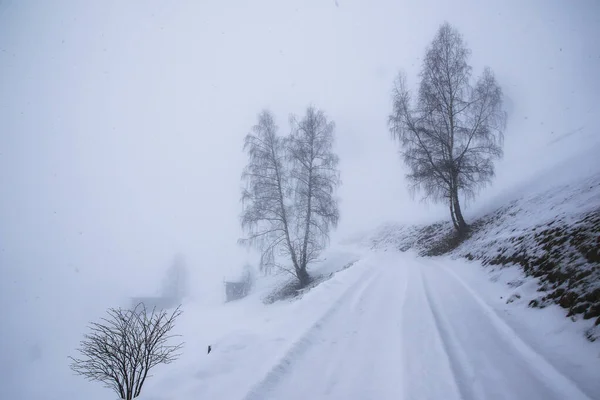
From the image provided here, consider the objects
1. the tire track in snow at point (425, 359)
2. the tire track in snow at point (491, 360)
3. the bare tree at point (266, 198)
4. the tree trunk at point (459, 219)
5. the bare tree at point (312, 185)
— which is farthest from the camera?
the bare tree at point (312, 185)

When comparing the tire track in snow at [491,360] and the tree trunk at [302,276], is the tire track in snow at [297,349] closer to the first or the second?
the tire track in snow at [491,360]

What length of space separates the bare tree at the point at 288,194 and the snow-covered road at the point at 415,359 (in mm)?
7177

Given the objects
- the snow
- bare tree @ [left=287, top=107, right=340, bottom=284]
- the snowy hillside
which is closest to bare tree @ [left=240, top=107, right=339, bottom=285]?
bare tree @ [left=287, top=107, right=340, bottom=284]

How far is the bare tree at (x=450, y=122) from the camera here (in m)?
12.0

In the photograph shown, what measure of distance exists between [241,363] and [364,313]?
10.3 ft

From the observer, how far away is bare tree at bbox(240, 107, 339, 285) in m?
12.9

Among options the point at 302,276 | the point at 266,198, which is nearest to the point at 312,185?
the point at 266,198

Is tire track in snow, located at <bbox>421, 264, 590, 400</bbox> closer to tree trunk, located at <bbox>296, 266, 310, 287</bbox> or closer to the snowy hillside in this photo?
the snowy hillside

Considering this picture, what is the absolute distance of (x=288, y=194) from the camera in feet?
43.5

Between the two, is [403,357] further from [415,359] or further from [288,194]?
[288,194]

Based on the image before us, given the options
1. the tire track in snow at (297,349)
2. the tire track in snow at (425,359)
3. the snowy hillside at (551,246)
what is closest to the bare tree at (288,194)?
the tire track in snow at (297,349)

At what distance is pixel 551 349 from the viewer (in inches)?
139

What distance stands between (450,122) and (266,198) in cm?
1016

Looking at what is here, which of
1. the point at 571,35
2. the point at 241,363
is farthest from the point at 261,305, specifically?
the point at 571,35
